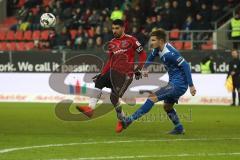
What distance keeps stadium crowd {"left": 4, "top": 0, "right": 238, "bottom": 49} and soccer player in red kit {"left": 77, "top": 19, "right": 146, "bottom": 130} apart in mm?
13297

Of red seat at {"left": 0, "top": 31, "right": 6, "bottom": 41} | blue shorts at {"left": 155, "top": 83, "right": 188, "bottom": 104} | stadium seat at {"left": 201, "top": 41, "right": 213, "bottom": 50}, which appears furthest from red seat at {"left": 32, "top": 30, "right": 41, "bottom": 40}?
blue shorts at {"left": 155, "top": 83, "right": 188, "bottom": 104}

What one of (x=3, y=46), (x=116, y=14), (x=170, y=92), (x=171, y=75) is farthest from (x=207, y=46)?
(x=170, y=92)

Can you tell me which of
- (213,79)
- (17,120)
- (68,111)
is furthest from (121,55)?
(213,79)

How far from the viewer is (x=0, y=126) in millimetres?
14805

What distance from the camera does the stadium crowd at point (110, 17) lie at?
28281 mm

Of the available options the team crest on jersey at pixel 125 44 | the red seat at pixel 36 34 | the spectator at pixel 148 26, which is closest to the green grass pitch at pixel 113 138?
the team crest on jersey at pixel 125 44

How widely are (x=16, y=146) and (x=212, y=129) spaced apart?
16.3 ft

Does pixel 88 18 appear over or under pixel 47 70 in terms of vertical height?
over

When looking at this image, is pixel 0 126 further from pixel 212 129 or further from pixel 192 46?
pixel 192 46

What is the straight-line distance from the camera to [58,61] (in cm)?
2838

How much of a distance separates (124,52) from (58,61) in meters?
14.5

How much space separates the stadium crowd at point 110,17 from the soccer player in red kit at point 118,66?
1330 centimetres

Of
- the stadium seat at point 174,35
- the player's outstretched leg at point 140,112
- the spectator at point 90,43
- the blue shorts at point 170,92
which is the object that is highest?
the stadium seat at point 174,35

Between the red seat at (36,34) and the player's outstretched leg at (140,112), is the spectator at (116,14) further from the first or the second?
the player's outstretched leg at (140,112)
